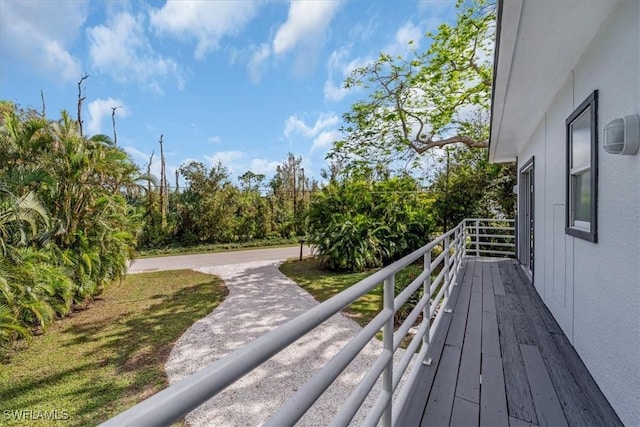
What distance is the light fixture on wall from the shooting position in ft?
5.49

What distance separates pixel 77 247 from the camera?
606cm

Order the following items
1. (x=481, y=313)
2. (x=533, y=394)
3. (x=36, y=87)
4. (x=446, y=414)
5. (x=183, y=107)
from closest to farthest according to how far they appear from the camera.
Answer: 1. (x=446, y=414)
2. (x=533, y=394)
3. (x=481, y=313)
4. (x=36, y=87)
5. (x=183, y=107)

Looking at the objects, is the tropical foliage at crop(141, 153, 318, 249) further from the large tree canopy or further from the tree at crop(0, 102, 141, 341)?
the tree at crop(0, 102, 141, 341)

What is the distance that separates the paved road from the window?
982cm

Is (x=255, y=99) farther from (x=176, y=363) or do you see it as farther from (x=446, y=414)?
(x=446, y=414)

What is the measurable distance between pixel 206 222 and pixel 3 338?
11356 millimetres

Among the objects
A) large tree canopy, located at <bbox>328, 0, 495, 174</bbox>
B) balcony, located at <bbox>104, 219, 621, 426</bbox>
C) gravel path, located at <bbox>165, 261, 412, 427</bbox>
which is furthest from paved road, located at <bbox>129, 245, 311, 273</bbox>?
balcony, located at <bbox>104, 219, 621, 426</bbox>

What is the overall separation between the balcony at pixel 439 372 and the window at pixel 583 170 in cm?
105

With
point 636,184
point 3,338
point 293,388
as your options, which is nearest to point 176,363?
point 293,388

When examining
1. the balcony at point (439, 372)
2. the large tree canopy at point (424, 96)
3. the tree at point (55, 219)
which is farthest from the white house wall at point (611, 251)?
the large tree canopy at point (424, 96)

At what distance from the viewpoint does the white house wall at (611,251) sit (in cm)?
174

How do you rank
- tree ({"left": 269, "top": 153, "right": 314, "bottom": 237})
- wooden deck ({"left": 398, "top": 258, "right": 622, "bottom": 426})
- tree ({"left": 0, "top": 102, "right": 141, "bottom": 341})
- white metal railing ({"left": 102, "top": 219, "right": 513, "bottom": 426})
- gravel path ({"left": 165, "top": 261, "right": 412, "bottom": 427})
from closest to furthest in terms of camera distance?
white metal railing ({"left": 102, "top": 219, "right": 513, "bottom": 426}) < wooden deck ({"left": 398, "top": 258, "right": 622, "bottom": 426}) < gravel path ({"left": 165, "top": 261, "right": 412, "bottom": 427}) < tree ({"left": 0, "top": 102, "right": 141, "bottom": 341}) < tree ({"left": 269, "top": 153, "right": 314, "bottom": 237})

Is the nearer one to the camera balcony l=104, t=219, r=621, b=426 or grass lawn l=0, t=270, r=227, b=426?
balcony l=104, t=219, r=621, b=426

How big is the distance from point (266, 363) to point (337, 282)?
407cm
